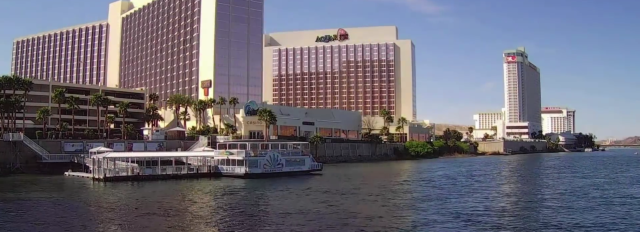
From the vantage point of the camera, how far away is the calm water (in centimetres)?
5100

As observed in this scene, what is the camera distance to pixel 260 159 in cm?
10888

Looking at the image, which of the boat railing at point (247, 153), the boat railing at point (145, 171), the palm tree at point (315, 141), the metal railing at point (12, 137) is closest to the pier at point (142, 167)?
the boat railing at point (145, 171)

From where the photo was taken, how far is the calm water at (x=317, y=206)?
51000 millimetres

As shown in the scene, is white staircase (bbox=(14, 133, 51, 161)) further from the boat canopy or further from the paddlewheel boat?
the paddlewheel boat

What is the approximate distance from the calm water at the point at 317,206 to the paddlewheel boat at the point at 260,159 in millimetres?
12453

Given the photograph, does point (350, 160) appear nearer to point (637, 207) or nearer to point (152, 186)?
point (152, 186)

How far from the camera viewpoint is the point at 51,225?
164ft

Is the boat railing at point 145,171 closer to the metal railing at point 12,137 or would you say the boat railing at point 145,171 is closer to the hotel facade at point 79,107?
the metal railing at point 12,137

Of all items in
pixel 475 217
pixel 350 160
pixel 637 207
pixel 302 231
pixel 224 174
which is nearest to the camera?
pixel 302 231

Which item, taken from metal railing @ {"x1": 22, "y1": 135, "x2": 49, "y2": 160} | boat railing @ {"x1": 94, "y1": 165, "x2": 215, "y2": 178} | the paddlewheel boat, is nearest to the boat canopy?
boat railing @ {"x1": 94, "y1": 165, "x2": 215, "y2": 178}

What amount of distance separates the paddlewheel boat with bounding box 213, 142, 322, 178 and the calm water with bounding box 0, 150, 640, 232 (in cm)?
1245

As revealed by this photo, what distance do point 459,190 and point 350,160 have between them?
11085 centimetres

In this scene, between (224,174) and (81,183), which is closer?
(81,183)

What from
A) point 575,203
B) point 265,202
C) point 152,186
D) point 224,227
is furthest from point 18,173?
point 575,203
